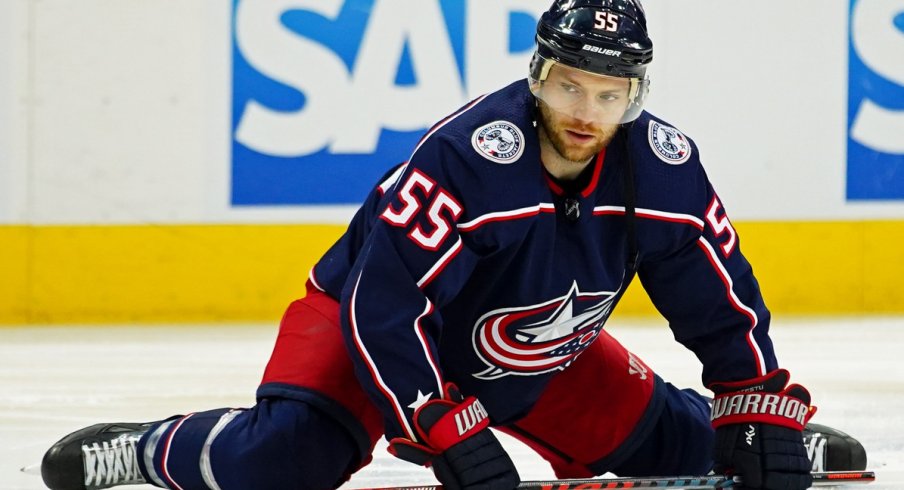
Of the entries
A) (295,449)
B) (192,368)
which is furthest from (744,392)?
(192,368)

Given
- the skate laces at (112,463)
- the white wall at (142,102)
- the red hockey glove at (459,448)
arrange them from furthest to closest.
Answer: the white wall at (142,102)
the skate laces at (112,463)
the red hockey glove at (459,448)

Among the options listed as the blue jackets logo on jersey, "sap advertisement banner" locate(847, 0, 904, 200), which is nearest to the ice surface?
the blue jackets logo on jersey

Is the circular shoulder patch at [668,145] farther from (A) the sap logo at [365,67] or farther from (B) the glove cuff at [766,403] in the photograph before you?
(A) the sap logo at [365,67]

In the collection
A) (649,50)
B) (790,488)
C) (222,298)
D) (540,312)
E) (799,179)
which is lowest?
(222,298)

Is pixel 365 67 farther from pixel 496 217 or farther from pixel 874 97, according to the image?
pixel 496 217

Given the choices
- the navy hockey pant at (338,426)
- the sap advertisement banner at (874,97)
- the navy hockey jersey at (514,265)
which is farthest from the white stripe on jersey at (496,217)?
the sap advertisement banner at (874,97)

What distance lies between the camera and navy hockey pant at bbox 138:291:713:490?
2.06 m

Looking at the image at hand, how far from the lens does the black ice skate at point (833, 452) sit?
2.43 m

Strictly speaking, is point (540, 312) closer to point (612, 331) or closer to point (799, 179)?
point (612, 331)

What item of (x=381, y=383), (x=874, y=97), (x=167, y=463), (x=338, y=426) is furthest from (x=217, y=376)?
(x=874, y=97)

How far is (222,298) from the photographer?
4.48 m

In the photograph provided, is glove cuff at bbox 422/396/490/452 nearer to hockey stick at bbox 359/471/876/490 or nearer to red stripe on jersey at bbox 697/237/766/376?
hockey stick at bbox 359/471/876/490

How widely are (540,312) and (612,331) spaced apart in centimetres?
232

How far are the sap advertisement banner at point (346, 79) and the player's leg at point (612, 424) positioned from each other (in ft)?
7.55
